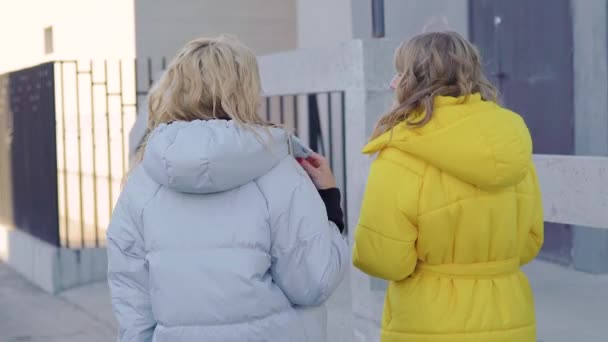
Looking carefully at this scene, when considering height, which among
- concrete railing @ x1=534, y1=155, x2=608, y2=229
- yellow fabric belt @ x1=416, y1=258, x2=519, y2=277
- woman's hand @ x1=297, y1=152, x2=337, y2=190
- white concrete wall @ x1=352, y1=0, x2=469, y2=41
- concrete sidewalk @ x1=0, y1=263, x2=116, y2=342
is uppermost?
white concrete wall @ x1=352, y1=0, x2=469, y2=41

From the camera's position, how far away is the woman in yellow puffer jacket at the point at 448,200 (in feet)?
9.23

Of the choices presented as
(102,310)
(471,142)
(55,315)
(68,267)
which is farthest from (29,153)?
(471,142)

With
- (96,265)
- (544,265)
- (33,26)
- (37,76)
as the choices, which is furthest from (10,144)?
(544,265)

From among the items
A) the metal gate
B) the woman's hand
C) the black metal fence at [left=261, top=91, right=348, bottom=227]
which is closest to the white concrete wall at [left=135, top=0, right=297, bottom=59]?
the black metal fence at [left=261, top=91, right=348, bottom=227]

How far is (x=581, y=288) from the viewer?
613cm

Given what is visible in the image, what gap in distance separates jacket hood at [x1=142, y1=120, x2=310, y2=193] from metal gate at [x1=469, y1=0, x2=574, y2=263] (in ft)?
14.8

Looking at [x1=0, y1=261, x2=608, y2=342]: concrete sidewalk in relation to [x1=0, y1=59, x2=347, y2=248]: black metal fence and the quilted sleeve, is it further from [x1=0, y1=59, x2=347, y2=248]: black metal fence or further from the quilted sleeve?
the quilted sleeve

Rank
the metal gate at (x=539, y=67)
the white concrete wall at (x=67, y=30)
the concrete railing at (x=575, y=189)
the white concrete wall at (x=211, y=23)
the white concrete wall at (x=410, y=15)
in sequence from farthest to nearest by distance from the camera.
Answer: the white concrete wall at (x=67, y=30) < the white concrete wall at (x=211, y=23) < the white concrete wall at (x=410, y=15) < the metal gate at (x=539, y=67) < the concrete railing at (x=575, y=189)

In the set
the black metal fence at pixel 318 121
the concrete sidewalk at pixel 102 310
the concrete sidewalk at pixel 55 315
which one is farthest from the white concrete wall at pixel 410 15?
the concrete sidewalk at pixel 55 315

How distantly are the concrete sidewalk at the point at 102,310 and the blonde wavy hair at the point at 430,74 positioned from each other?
2166mm

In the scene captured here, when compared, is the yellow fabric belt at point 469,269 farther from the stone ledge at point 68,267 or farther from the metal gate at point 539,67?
the stone ledge at point 68,267

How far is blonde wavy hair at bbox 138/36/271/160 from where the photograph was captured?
8.80 feet

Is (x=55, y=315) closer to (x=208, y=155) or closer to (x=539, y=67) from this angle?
(x=539, y=67)

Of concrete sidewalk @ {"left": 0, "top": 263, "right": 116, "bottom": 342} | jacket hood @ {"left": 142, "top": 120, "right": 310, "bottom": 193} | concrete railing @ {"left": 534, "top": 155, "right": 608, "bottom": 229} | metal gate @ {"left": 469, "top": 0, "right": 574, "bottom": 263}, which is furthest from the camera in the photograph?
concrete sidewalk @ {"left": 0, "top": 263, "right": 116, "bottom": 342}
